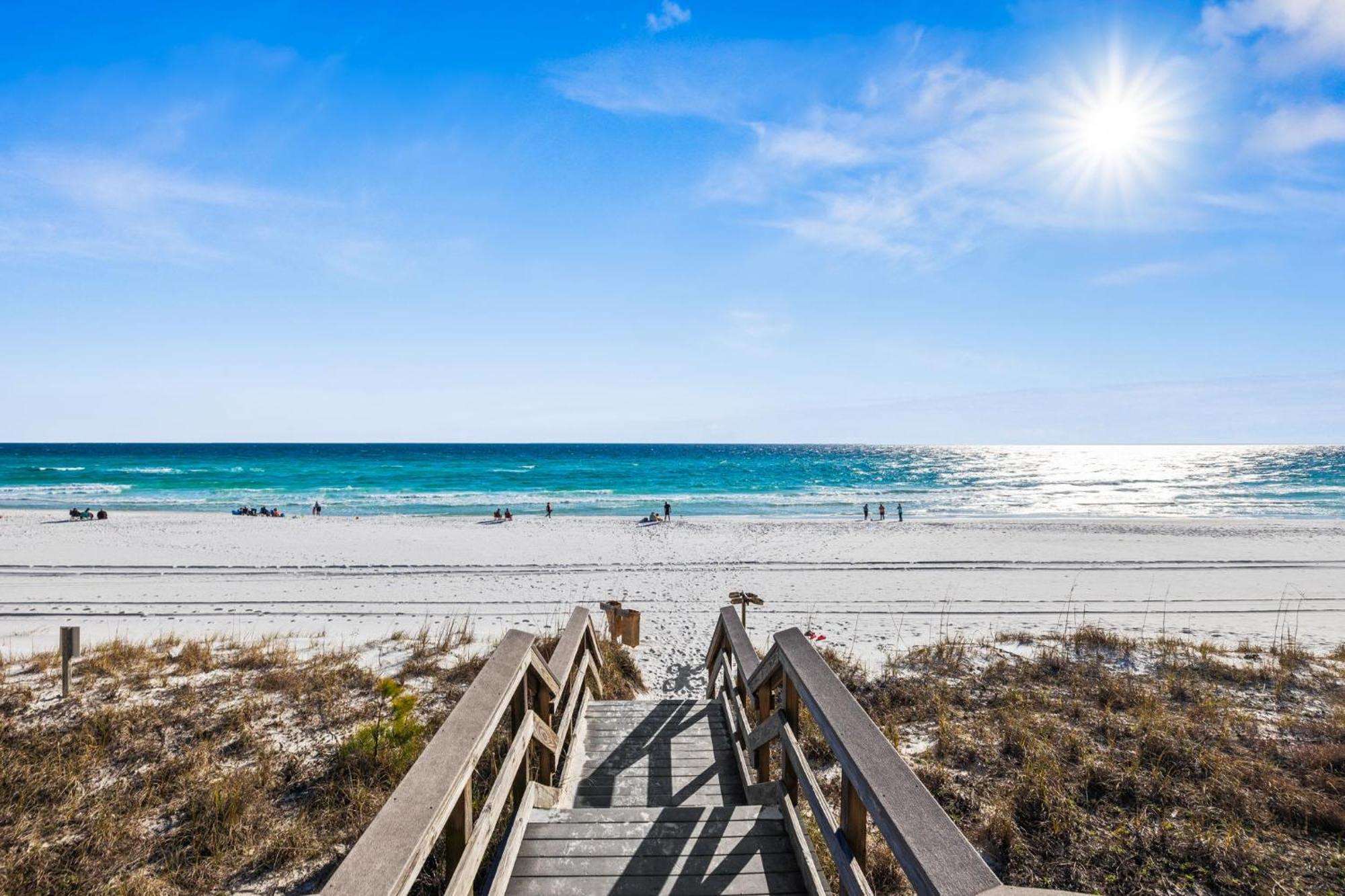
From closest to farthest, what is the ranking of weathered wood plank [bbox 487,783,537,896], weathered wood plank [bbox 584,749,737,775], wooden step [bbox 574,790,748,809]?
weathered wood plank [bbox 487,783,537,896] → wooden step [bbox 574,790,748,809] → weathered wood plank [bbox 584,749,737,775]

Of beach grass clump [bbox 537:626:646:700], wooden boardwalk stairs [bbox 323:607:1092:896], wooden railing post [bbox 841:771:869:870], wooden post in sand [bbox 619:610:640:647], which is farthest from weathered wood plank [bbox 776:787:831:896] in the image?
wooden post in sand [bbox 619:610:640:647]

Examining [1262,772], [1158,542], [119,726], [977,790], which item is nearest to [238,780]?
[119,726]

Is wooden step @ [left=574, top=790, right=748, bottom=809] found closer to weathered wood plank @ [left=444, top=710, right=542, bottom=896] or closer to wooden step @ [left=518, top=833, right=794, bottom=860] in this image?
weathered wood plank @ [left=444, top=710, right=542, bottom=896]

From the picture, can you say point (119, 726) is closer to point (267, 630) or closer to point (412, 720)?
point (412, 720)

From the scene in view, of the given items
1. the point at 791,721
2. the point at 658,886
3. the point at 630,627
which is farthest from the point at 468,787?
the point at 630,627

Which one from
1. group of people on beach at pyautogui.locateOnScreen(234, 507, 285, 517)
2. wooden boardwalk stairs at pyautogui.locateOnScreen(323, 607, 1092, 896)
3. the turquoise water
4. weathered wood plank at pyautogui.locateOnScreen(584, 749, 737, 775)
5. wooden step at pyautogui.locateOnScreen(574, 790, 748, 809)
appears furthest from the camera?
the turquoise water

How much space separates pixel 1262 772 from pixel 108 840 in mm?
8699

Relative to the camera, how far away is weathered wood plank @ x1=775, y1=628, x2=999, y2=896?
1639 millimetres

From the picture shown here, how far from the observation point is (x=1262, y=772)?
5.26 metres

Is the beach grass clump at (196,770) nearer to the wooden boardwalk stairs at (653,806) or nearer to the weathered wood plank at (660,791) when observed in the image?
the wooden boardwalk stairs at (653,806)

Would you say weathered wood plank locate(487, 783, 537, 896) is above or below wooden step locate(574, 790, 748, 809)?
above

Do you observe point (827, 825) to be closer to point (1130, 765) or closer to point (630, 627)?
point (1130, 765)

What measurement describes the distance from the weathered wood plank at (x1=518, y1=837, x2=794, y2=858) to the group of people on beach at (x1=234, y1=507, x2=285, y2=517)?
1490 inches

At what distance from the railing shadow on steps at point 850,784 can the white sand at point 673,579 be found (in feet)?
18.6
